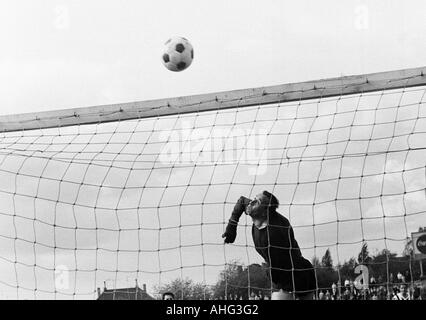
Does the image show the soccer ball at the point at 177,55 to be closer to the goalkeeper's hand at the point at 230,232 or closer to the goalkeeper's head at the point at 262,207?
the goalkeeper's head at the point at 262,207

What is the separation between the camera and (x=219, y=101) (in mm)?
7984

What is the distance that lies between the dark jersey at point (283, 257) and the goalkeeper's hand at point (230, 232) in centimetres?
24

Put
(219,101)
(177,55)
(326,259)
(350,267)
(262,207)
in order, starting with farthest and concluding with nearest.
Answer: (350,267)
(326,259)
(177,55)
(219,101)
(262,207)

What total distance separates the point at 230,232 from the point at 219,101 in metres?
1.47

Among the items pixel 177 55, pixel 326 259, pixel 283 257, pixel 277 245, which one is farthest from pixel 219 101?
pixel 326 259

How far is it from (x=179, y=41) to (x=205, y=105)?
879 millimetres

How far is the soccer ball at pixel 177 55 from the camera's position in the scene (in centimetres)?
833

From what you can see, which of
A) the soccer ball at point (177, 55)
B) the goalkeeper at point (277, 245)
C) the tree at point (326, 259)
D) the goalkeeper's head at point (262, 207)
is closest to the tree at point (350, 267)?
the tree at point (326, 259)

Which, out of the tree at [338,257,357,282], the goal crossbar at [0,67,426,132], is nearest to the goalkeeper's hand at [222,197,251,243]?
the goal crossbar at [0,67,426,132]

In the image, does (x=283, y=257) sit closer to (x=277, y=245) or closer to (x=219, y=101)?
(x=277, y=245)
